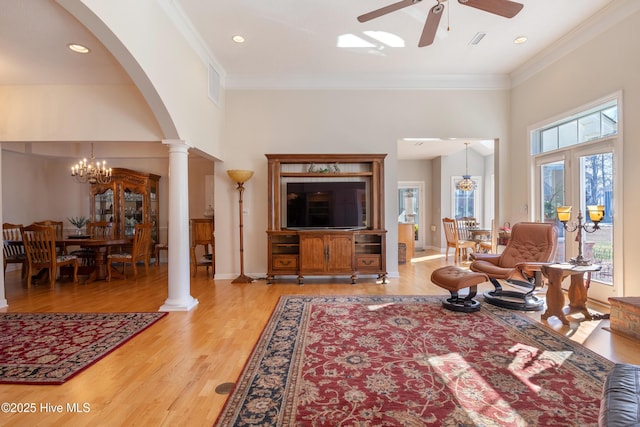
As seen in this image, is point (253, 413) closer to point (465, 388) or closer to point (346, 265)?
point (465, 388)

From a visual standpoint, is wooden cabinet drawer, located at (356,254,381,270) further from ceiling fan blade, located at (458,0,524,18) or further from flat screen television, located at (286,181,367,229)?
ceiling fan blade, located at (458,0,524,18)

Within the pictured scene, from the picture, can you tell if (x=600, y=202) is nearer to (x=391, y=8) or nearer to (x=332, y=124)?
(x=391, y=8)

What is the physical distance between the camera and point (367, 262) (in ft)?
16.1

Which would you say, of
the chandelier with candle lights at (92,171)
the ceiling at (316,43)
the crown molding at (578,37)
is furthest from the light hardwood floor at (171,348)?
the crown molding at (578,37)

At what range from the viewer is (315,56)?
14.7 ft

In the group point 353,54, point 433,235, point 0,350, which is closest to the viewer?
point 0,350

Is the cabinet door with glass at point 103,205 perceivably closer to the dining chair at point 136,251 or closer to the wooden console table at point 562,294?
the dining chair at point 136,251

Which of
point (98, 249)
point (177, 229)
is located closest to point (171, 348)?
point (177, 229)

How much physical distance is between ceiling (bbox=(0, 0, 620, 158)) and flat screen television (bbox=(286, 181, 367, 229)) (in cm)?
174

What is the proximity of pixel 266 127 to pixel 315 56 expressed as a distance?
140 centimetres

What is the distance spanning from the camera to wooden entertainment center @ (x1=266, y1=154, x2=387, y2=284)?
15.8 ft

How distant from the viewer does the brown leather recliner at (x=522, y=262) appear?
3.41 meters

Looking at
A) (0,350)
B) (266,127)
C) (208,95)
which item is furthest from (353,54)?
(0,350)

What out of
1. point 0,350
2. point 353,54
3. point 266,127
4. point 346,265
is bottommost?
point 0,350
